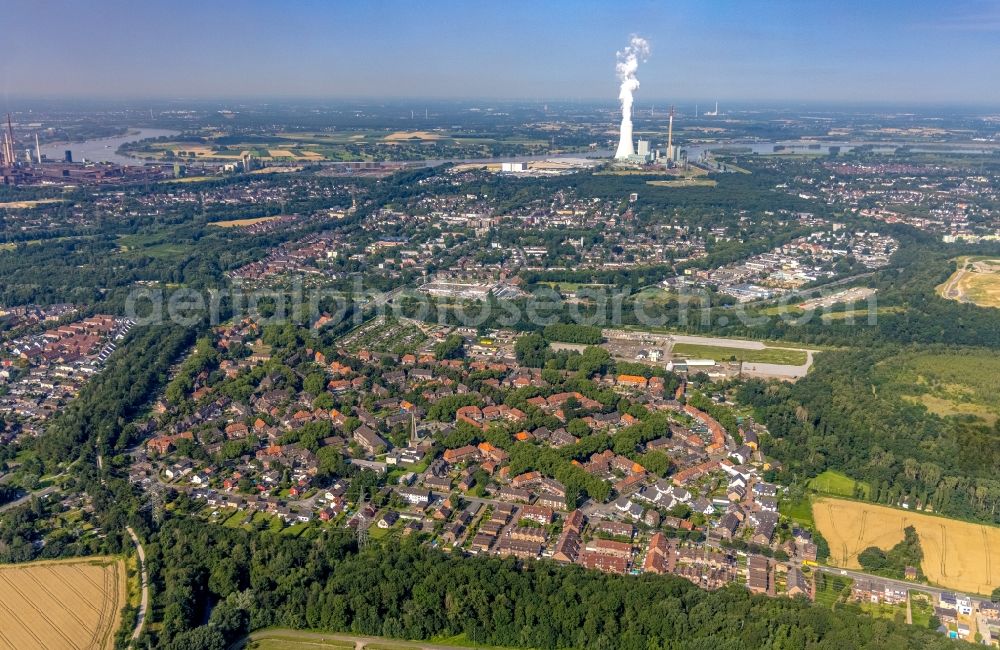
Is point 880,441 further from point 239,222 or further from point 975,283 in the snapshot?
point 239,222

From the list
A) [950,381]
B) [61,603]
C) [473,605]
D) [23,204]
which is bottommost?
[61,603]

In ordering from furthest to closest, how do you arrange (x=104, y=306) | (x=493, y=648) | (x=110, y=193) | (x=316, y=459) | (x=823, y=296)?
(x=110, y=193) → (x=823, y=296) → (x=104, y=306) → (x=316, y=459) → (x=493, y=648)

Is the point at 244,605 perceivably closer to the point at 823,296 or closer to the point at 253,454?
the point at 253,454

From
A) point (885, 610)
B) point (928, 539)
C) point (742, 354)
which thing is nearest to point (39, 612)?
point (885, 610)

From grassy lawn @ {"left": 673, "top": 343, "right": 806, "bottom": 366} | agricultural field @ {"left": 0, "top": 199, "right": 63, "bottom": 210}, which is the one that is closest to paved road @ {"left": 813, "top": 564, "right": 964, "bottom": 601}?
grassy lawn @ {"left": 673, "top": 343, "right": 806, "bottom": 366}

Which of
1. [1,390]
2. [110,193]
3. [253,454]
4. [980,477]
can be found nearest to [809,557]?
[980,477]

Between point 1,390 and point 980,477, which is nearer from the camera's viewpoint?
point 980,477

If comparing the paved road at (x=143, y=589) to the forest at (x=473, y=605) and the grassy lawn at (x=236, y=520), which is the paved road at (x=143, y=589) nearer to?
the forest at (x=473, y=605)

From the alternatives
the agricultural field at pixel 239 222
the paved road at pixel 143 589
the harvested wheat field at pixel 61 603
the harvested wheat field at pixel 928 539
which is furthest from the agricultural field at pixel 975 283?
the agricultural field at pixel 239 222
